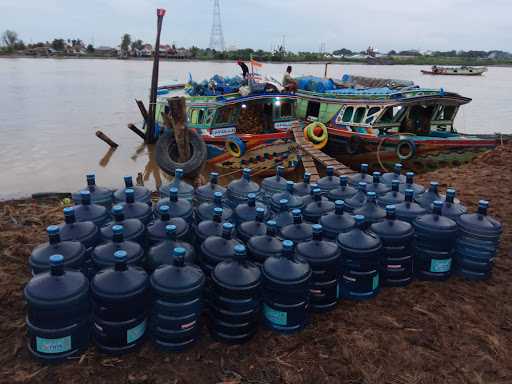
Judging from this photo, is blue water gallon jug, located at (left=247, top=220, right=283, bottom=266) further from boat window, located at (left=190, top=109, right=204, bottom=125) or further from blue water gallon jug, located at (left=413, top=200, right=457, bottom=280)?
boat window, located at (left=190, top=109, right=204, bottom=125)

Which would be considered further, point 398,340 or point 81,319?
point 398,340

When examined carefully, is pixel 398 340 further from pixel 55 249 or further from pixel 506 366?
pixel 55 249

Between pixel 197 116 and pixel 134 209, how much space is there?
11.4 m

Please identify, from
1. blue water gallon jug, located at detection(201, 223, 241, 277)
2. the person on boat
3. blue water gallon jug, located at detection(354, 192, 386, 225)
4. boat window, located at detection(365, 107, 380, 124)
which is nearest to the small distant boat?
the person on boat

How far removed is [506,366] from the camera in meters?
3.90

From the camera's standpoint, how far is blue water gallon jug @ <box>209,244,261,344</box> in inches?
159

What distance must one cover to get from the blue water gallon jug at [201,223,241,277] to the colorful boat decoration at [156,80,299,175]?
30.9 ft

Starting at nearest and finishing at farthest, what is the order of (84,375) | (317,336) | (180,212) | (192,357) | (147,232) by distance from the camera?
1. (84,375)
2. (192,357)
3. (317,336)
4. (147,232)
5. (180,212)

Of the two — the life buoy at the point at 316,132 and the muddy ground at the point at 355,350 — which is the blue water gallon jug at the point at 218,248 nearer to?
the muddy ground at the point at 355,350

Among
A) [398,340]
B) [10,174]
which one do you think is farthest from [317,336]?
[10,174]

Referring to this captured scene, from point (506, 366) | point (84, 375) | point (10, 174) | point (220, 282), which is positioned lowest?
point (10, 174)

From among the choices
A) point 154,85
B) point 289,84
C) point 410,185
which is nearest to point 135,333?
point 410,185

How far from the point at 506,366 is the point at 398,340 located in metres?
0.97

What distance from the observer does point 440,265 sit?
5.29 meters
